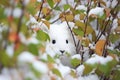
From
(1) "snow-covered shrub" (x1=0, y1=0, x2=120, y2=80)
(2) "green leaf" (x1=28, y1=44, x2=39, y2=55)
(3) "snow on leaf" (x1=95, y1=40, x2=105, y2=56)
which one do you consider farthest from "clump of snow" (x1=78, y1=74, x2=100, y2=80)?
(2) "green leaf" (x1=28, y1=44, x2=39, y2=55)

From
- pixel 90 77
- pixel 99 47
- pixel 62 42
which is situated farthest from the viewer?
pixel 62 42

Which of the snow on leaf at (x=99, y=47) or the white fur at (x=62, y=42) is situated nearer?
the snow on leaf at (x=99, y=47)

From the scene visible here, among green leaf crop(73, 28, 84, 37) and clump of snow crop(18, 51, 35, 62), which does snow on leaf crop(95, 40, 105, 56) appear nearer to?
green leaf crop(73, 28, 84, 37)

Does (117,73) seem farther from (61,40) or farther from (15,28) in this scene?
(15,28)

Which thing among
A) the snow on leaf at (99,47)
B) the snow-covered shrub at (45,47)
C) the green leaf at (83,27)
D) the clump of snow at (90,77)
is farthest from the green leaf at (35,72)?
the green leaf at (83,27)

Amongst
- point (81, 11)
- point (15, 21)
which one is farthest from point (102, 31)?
point (15, 21)

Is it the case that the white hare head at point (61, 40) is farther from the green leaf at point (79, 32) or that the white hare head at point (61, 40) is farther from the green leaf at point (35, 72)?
the green leaf at point (35, 72)

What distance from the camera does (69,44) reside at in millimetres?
1741

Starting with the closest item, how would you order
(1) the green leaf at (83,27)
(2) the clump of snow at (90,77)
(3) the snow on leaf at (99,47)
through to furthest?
(3) the snow on leaf at (99,47)
(2) the clump of snow at (90,77)
(1) the green leaf at (83,27)

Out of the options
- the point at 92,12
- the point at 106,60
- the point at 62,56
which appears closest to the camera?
the point at 106,60

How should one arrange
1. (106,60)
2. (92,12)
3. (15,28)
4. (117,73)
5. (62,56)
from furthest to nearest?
(62,56), (92,12), (117,73), (106,60), (15,28)

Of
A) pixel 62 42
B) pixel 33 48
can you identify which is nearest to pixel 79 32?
pixel 62 42

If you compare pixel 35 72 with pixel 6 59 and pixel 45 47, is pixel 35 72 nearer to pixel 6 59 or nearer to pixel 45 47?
pixel 6 59

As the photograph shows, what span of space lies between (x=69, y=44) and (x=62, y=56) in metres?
0.09
